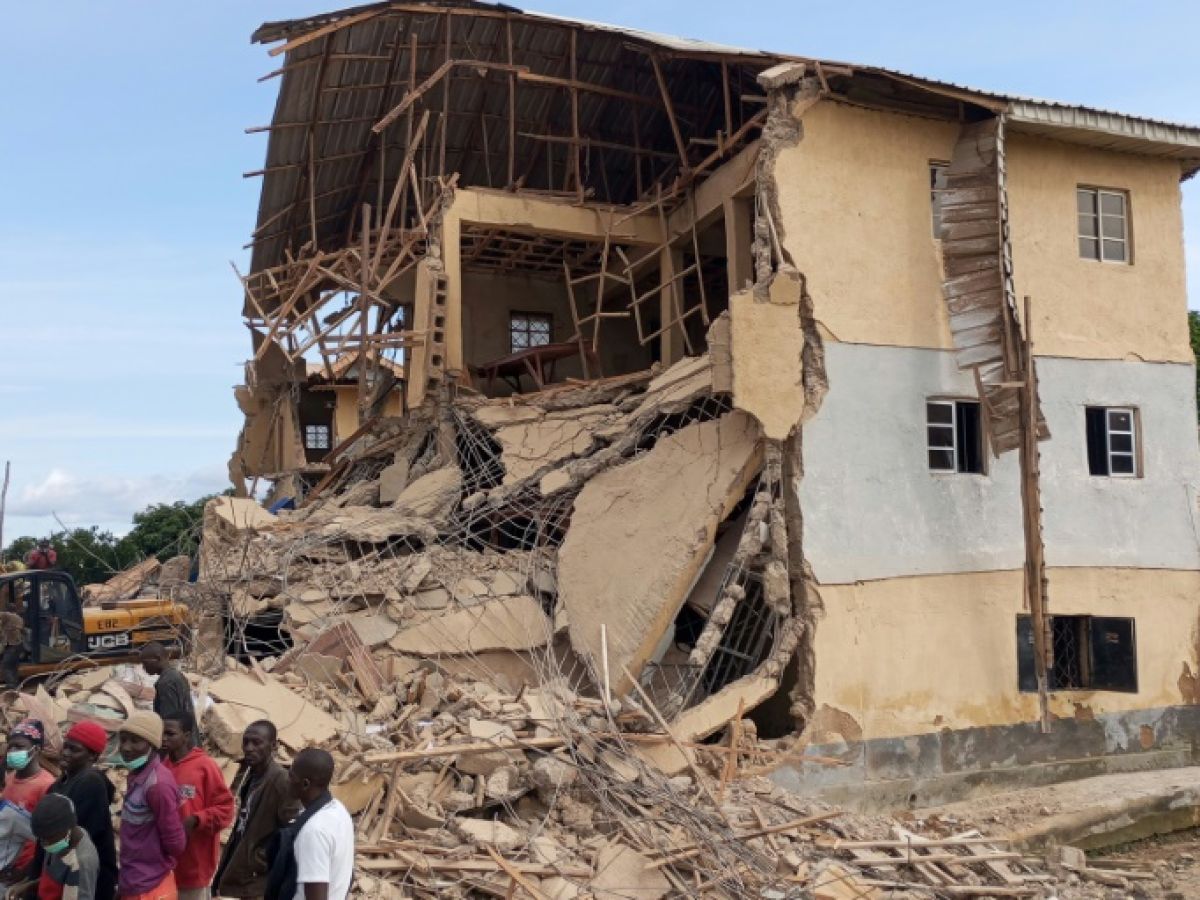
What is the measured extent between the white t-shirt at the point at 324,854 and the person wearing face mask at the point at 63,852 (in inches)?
49.9

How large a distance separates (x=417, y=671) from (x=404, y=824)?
8.29ft

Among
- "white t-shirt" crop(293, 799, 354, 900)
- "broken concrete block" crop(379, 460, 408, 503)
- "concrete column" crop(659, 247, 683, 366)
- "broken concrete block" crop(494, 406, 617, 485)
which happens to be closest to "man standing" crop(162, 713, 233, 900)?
"white t-shirt" crop(293, 799, 354, 900)

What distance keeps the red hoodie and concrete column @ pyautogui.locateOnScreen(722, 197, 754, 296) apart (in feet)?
37.1

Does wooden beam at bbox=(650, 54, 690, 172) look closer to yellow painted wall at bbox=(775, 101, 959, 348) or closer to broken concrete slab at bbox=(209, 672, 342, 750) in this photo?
yellow painted wall at bbox=(775, 101, 959, 348)

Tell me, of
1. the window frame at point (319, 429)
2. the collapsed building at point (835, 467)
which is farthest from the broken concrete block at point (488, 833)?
the window frame at point (319, 429)

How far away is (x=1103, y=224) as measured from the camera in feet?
→ 47.8

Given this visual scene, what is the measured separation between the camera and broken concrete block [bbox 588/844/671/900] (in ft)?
26.9

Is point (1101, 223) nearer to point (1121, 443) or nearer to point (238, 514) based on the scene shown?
point (1121, 443)

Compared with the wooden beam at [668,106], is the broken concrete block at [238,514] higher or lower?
lower

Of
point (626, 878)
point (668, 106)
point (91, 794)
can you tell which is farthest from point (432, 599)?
point (668, 106)

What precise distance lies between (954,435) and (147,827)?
10.3 metres

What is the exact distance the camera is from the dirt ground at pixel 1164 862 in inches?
424

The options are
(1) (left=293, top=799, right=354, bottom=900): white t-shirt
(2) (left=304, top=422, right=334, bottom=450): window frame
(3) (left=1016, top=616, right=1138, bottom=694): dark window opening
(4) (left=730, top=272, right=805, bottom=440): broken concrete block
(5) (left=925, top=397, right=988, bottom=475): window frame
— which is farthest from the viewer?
(2) (left=304, top=422, right=334, bottom=450): window frame

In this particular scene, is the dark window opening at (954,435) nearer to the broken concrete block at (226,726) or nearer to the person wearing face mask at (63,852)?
the broken concrete block at (226,726)
